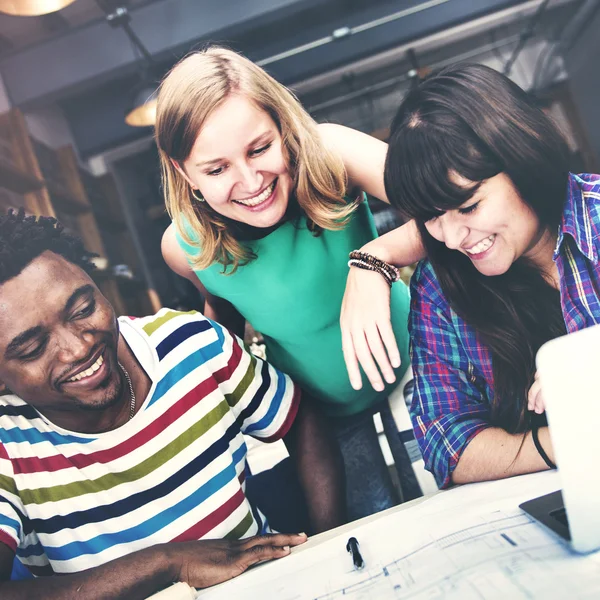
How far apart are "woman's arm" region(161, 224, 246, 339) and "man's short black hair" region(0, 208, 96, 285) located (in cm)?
13

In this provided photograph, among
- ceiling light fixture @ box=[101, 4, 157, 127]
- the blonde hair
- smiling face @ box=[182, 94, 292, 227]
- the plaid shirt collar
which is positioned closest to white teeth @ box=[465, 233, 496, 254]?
the plaid shirt collar

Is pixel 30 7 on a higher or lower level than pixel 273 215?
higher

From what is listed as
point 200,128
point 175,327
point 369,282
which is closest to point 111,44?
point 200,128

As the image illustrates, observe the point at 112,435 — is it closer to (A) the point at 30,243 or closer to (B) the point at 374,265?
(A) the point at 30,243

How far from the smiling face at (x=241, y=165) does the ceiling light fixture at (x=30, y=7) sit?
375 millimetres

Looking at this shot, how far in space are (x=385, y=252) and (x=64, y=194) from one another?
58cm

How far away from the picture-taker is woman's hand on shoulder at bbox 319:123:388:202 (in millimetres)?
932

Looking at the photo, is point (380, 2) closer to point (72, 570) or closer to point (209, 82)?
point (209, 82)

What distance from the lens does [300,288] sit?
980 mm

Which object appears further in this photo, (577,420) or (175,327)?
(175,327)

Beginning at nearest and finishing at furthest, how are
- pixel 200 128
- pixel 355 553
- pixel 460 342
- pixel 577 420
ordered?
pixel 577 420 < pixel 355 553 < pixel 200 128 < pixel 460 342

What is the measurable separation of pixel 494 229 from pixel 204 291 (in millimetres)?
516

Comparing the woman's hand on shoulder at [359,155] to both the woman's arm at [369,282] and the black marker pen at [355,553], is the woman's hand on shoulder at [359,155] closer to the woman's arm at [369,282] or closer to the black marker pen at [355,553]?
the woman's arm at [369,282]

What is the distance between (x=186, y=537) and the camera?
926 millimetres
